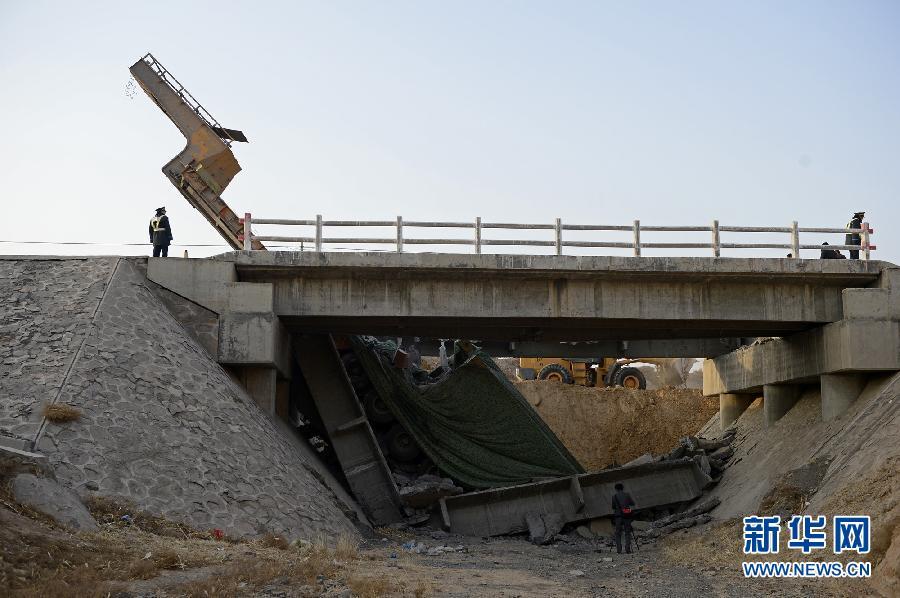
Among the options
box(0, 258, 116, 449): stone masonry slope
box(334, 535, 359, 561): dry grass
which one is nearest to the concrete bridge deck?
box(0, 258, 116, 449): stone masonry slope

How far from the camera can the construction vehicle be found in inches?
1572

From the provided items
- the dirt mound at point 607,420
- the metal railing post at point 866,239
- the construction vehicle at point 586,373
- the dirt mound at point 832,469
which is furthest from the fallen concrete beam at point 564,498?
the construction vehicle at point 586,373

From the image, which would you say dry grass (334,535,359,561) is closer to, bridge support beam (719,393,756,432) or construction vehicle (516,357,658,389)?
bridge support beam (719,393,756,432)

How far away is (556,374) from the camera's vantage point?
3984 cm

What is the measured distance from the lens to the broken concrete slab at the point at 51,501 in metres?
11.9

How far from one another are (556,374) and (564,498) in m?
17.7

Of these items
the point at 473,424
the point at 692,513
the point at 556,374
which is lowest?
the point at 692,513

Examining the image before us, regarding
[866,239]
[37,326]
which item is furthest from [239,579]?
[866,239]

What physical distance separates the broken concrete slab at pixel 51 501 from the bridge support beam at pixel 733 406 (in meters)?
20.9

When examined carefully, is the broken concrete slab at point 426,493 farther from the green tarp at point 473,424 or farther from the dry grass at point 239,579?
the dry grass at point 239,579

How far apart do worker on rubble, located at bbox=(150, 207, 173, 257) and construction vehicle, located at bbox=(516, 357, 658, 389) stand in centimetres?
2131

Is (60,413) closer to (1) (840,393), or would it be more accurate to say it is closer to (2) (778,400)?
(1) (840,393)

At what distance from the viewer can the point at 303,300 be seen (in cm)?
2108

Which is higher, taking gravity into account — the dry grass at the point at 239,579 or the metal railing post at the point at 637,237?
the metal railing post at the point at 637,237
